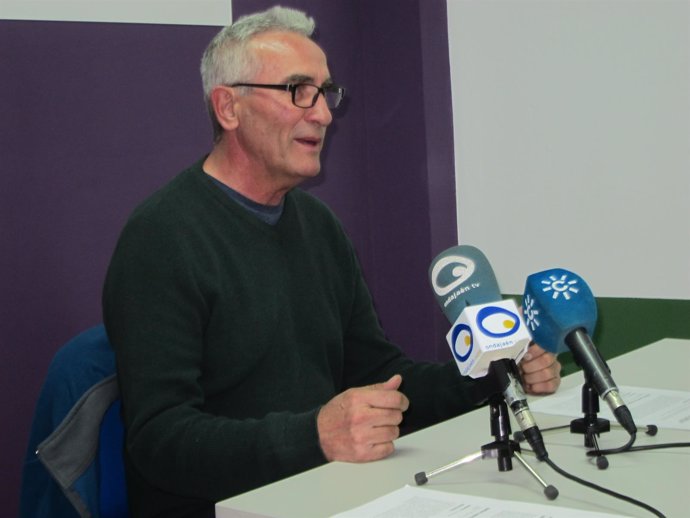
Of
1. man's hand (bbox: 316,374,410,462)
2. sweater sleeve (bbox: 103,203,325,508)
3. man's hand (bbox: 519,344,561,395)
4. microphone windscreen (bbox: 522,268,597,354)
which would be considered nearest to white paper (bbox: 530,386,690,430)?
man's hand (bbox: 519,344,561,395)

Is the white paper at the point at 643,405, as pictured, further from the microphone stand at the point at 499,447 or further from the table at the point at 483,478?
the microphone stand at the point at 499,447

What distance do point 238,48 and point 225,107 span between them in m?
0.13

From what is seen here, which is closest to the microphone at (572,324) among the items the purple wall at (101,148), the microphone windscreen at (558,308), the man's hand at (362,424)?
the microphone windscreen at (558,308)

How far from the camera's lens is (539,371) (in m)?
1.78

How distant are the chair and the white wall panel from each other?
1.99m

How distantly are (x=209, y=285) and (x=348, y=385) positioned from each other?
1.74 feet

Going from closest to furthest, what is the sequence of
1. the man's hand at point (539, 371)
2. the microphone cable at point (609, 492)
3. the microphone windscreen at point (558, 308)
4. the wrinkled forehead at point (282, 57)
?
the microphone cable at point (609, 492) < the microphone windscreen at point (558, 308) < the man's hand at point (539, 371) < the wrinkled forehead at point (282, 57)

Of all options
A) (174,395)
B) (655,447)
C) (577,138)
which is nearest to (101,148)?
(174,395)

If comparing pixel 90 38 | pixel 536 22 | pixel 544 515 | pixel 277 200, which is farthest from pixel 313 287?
pixel 536 22

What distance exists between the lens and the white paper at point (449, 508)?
1114 mm

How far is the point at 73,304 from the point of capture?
2.80m

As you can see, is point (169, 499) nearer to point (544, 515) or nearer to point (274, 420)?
point (274, 420)

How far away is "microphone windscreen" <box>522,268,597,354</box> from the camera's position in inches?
52.3

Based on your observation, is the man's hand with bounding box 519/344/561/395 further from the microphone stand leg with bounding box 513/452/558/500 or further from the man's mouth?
the man's mouth
